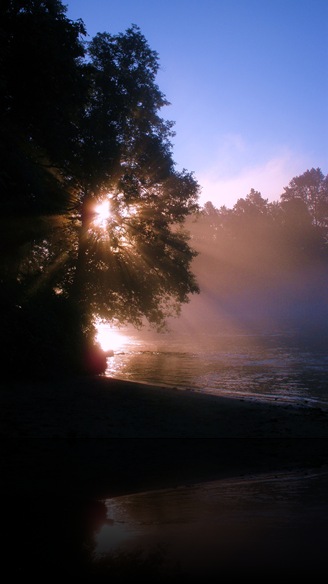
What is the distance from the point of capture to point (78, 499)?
23.5ft

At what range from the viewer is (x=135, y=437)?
11.0 metres

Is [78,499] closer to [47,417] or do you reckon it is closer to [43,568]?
[43,568]

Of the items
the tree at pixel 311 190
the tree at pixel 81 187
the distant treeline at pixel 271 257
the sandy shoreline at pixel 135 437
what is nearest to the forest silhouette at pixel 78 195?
the tree at pixel 81 187

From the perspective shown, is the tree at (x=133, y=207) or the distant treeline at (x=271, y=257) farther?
the distant treeline at (x=271, y=257)

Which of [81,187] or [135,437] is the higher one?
[81,187]

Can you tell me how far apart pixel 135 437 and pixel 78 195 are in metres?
14.7

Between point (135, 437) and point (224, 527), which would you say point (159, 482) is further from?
point (135, 437)

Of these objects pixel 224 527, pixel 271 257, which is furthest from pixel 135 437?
pixel 271 257

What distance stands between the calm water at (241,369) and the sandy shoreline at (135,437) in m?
3.24

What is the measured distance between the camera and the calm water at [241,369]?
17.6 meters

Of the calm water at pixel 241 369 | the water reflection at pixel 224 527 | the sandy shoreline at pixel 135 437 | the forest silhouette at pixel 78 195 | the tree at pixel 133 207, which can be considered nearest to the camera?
the water reflection at pixel 224 527

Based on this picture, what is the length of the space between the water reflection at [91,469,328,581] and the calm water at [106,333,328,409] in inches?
308

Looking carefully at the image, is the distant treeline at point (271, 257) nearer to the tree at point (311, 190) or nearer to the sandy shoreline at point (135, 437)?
the tree at point (311, 190)

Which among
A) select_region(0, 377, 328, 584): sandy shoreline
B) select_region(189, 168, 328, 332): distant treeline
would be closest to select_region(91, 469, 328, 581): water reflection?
select_region(0, 377, 328, 584): sandy shoreline
